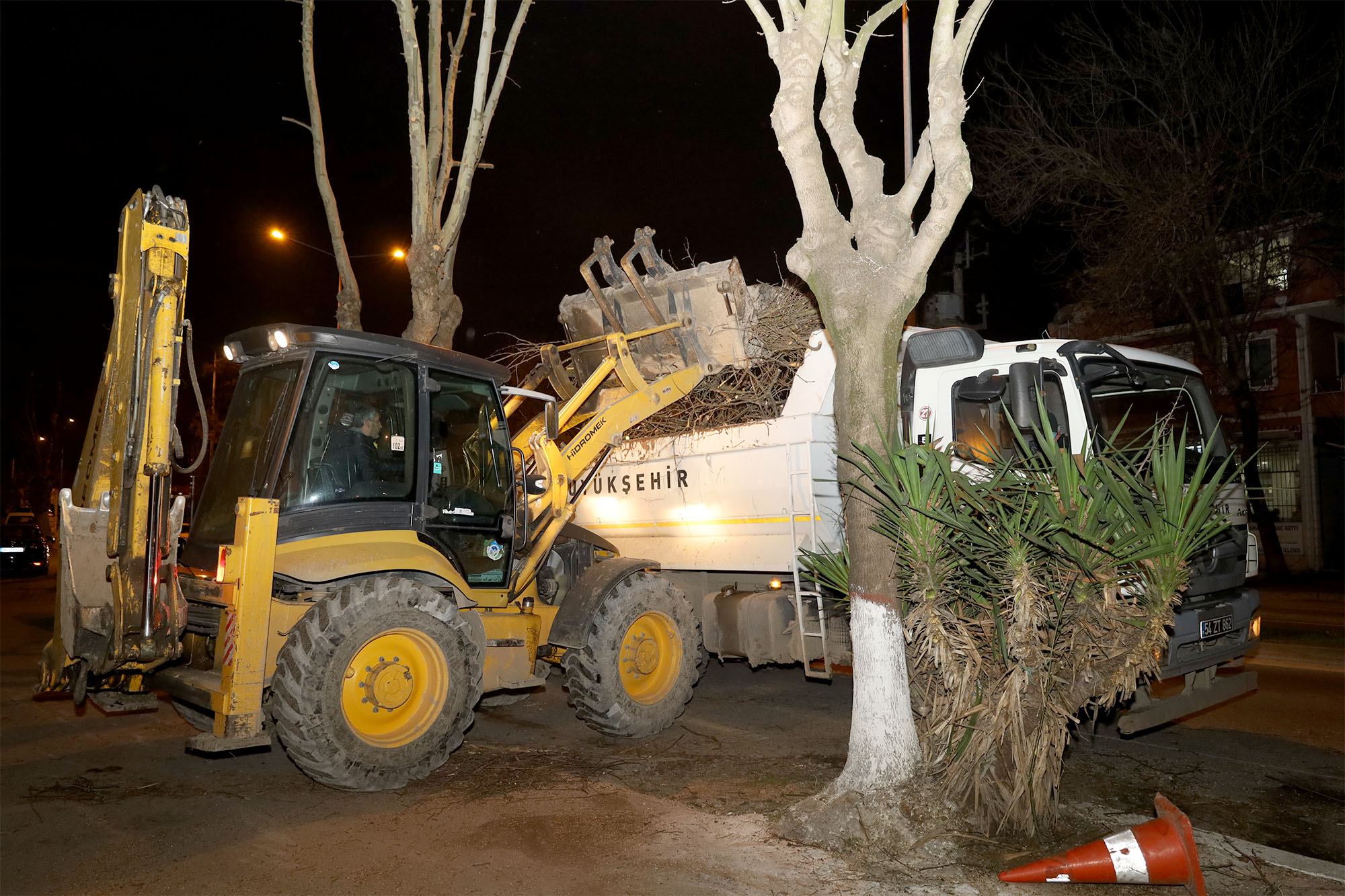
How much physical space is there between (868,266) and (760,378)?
3036mm

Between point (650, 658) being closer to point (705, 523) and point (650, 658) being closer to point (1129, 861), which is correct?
point (705, 523)

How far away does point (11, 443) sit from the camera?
44.5 metres

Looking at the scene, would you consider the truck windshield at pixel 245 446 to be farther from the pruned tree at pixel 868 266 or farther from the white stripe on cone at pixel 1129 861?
the white stripe on cone at pixel 1129 861

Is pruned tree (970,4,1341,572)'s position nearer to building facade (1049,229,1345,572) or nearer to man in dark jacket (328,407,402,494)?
building facade (1049,229,1345,572)

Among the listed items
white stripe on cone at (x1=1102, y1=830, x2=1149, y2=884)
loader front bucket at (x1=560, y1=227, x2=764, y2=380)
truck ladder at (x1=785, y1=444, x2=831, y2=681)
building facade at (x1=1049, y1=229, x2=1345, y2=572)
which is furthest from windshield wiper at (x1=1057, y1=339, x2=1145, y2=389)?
building facade at (x1=1049, y1=229, x2=1345, y2=572)

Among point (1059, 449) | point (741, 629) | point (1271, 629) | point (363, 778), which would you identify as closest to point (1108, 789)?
point (1059, 449)

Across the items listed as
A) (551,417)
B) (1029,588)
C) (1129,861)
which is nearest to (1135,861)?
(1129,861)

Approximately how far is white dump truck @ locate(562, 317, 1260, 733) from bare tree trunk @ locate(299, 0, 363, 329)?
4.40m

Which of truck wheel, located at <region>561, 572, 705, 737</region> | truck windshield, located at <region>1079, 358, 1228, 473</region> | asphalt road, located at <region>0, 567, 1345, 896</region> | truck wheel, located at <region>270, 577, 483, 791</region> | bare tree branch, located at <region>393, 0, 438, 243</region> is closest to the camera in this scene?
asphalt road, located at <region>0, 567, 1345, 896</region>

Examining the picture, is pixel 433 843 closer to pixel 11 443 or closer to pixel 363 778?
pixel 363 778

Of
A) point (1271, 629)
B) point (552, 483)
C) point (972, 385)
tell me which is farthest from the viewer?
point (1271, 629)

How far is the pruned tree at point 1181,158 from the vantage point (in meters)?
13.0

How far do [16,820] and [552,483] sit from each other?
3.96 m

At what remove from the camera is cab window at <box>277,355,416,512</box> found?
5.54 meters
